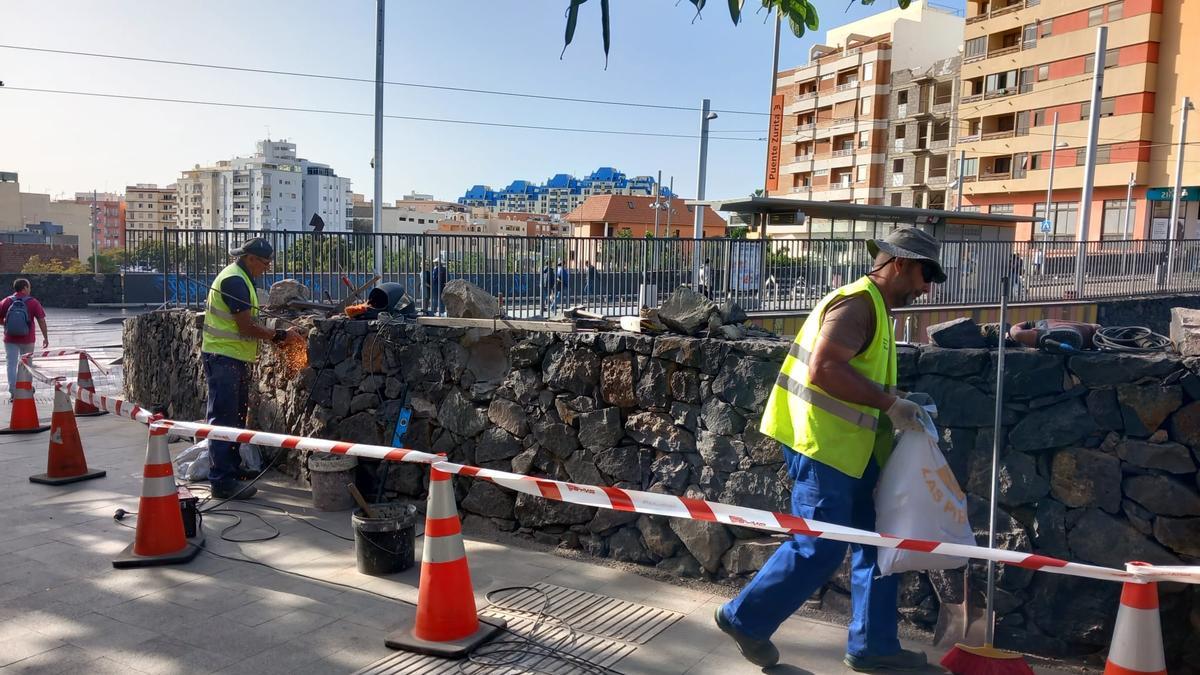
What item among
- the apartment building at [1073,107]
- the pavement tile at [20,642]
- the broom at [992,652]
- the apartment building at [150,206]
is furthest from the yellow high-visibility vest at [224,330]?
the apartment building at [150,206]

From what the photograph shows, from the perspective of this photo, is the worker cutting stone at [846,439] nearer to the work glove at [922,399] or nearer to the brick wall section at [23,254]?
the work glove at [922,399]

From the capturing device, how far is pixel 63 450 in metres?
6.97

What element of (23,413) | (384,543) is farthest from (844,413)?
(23,413)

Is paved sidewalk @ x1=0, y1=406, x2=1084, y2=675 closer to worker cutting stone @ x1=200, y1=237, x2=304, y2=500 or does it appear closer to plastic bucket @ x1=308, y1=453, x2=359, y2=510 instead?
plastic bucket @ x1=308, y1=453, x2=359, y2=510

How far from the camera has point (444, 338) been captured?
21.0ft

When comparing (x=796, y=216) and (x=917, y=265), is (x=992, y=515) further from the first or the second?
Result: (x=796, y=216)

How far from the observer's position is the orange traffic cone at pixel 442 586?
4.01m

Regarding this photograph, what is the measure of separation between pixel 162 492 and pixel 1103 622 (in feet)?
17.0

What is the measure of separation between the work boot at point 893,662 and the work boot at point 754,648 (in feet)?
1.25

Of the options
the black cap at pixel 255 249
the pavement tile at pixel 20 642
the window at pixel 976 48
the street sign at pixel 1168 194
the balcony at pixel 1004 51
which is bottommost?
the pavement tile at pixel 20 642

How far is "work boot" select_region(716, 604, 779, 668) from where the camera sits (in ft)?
12.3

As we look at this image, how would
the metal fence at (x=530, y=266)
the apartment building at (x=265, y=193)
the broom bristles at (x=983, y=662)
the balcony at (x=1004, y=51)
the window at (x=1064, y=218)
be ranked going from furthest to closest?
the apartment building at (x=265, y=193)
the balcony at (x=1004, y=51)
the window at (x=1064, y=218)
the metal fence at (x=530, y=266)
the broom bristles at (x=983, y=662)

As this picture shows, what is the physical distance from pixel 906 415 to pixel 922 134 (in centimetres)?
6768

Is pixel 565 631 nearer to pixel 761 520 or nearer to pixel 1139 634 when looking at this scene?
pixel 761 520
